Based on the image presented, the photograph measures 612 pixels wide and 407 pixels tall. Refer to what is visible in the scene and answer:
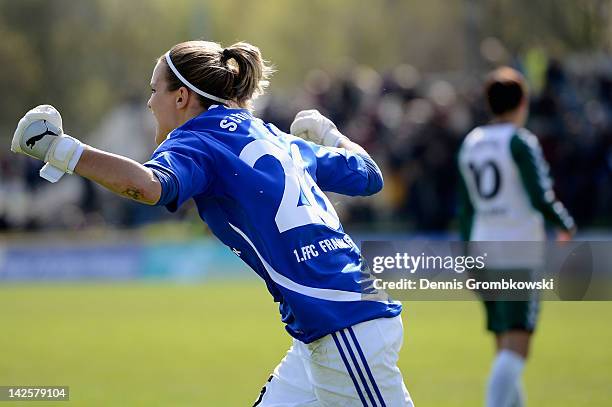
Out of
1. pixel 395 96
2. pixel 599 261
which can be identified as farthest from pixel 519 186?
pixel 395 96

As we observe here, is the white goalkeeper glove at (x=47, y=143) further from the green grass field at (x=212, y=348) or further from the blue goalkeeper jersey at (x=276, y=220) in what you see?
the green grass field at (x=212, y=348)

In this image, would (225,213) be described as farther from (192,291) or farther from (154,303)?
(192,291)

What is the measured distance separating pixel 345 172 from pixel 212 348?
23.7ft

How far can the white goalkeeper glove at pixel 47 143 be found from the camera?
3.62m

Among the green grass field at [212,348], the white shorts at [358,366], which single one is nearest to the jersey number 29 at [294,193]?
the white shorts at [358,366]

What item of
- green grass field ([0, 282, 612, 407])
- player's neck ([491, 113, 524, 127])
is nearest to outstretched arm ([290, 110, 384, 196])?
player's neck ([491, 113, 524, 127])

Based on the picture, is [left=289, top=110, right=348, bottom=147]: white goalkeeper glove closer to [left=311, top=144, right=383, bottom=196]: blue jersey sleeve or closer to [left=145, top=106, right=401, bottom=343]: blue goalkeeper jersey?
[left=311, top=144, right=383, bottom=196]: blue jersey sleeve

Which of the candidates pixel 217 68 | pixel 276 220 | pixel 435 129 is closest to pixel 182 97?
pixel 217 68

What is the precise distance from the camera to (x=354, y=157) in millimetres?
4465

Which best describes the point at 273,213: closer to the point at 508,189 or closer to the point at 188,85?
the point at 188,85

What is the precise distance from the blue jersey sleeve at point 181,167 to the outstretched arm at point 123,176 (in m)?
0.04

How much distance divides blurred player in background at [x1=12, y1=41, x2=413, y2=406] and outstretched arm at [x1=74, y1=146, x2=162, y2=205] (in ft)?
0.32

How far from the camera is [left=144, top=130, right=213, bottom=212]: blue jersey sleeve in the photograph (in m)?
3.61

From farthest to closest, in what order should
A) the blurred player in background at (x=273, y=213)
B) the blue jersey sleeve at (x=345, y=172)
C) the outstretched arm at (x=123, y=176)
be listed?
the blue jersey sleeve at (x=345, y=172) → the blurred player in background at (x=273, y=213) → the outstretched arm at (x=123, y=176)
